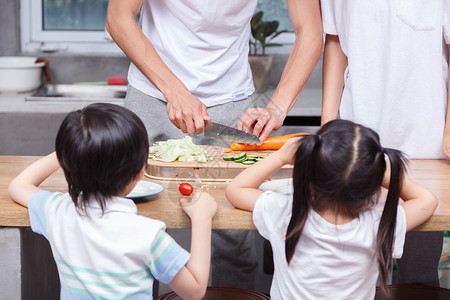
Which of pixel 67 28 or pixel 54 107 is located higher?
pixel 67 28

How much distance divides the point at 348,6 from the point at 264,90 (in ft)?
4.89

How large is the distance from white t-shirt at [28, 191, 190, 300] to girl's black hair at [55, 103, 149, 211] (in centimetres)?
3

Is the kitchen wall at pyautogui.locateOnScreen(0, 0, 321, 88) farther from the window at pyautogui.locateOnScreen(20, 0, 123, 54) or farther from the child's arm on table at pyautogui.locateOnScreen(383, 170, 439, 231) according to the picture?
the child's arm on table at pyautogui.locateOnScreen(383, 170, 439, 231)

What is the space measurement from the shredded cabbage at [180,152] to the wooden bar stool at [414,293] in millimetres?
579

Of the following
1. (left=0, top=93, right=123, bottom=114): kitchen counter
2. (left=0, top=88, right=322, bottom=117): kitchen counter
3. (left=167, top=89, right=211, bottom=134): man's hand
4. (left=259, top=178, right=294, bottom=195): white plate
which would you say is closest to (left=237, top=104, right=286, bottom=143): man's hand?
(left=167, top=89, right=211, bottom=134): man's hand

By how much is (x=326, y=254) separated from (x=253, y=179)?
0.26m

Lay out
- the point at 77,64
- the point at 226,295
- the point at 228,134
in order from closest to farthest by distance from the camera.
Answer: the point at 226,295, the point at 228,134, the point at 77,64

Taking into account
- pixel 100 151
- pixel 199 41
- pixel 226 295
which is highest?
pixel 199 41

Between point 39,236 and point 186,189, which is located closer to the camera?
point 186,189

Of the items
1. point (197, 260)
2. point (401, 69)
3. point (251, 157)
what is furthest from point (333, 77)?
point (197, 260)

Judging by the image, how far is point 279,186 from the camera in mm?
1493

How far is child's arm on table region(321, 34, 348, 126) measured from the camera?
200 cm

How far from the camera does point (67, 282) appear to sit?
4.04ft

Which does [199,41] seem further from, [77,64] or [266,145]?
[77,64]
